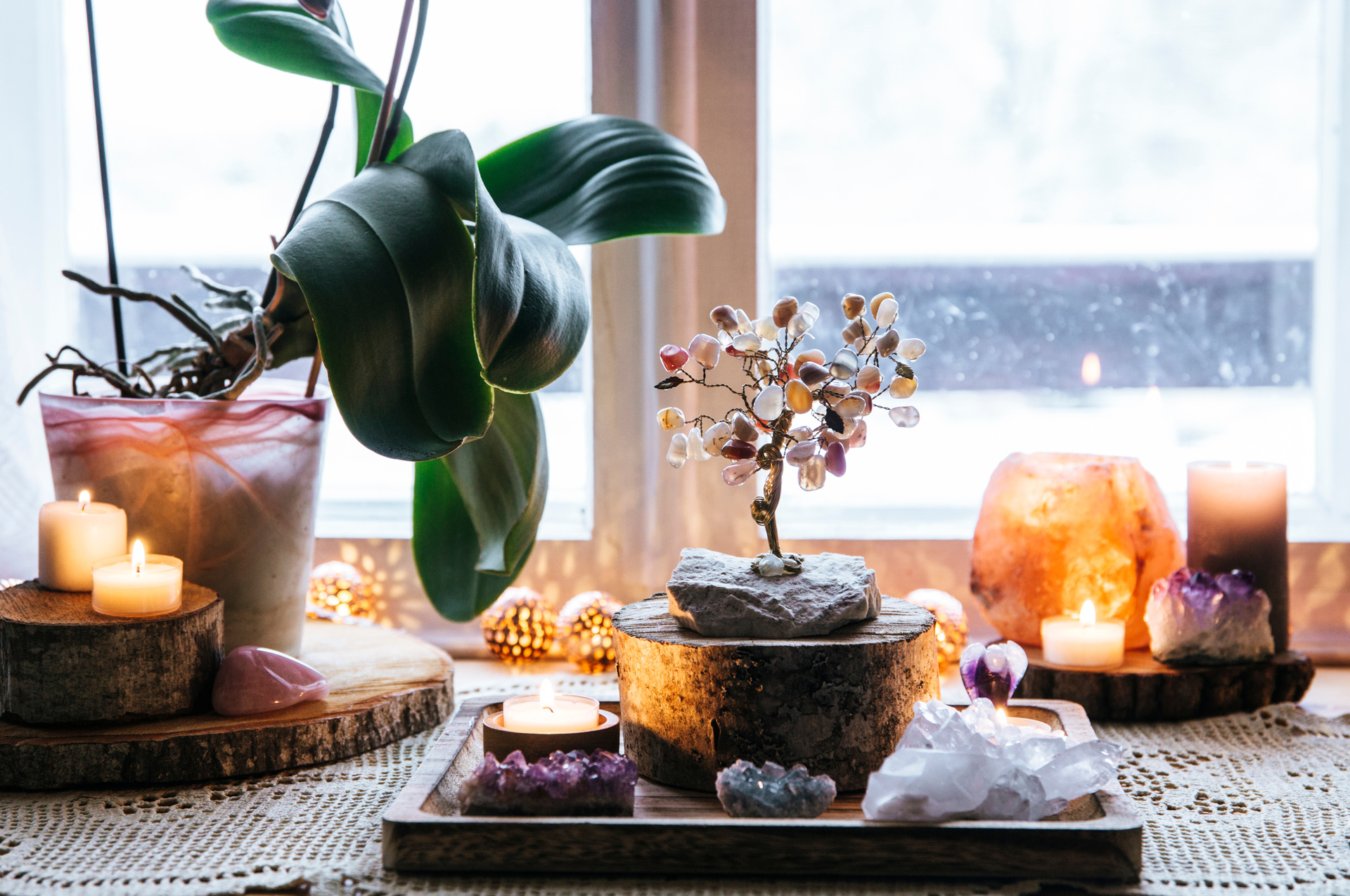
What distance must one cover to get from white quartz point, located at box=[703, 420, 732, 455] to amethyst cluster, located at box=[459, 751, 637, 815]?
215 mm

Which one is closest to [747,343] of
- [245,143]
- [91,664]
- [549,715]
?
[549,715]

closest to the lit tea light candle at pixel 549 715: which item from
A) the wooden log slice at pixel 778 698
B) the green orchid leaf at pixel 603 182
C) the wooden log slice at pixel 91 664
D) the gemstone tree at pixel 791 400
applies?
the wooden log slice at pixel 778 698

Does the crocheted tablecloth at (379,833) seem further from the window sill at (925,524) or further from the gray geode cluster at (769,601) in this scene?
the window sill at (925,524)

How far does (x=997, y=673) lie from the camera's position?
79cm

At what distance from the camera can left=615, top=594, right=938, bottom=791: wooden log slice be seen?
0.70 meters

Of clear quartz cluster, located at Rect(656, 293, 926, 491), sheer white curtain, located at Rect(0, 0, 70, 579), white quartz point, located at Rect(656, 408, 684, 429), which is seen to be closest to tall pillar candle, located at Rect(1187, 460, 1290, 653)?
clear quartz cluster, located at Rect(656, 293, 926, 491)

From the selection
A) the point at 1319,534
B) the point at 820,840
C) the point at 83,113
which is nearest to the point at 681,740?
the point at 820,840

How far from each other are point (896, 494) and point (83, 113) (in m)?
1.00

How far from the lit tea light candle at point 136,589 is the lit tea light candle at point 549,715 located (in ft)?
0.86

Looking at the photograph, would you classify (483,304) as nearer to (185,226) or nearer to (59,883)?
(59,883)

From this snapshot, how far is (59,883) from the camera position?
2.12 ft

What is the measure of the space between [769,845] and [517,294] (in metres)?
0.35

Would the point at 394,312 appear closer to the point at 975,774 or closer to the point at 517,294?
the point at 517,294

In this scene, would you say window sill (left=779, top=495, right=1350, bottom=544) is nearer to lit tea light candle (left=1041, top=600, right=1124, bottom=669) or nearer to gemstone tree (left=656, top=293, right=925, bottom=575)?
lit tea light candle (left=1041, top=600, right=1124, bottom=669)
